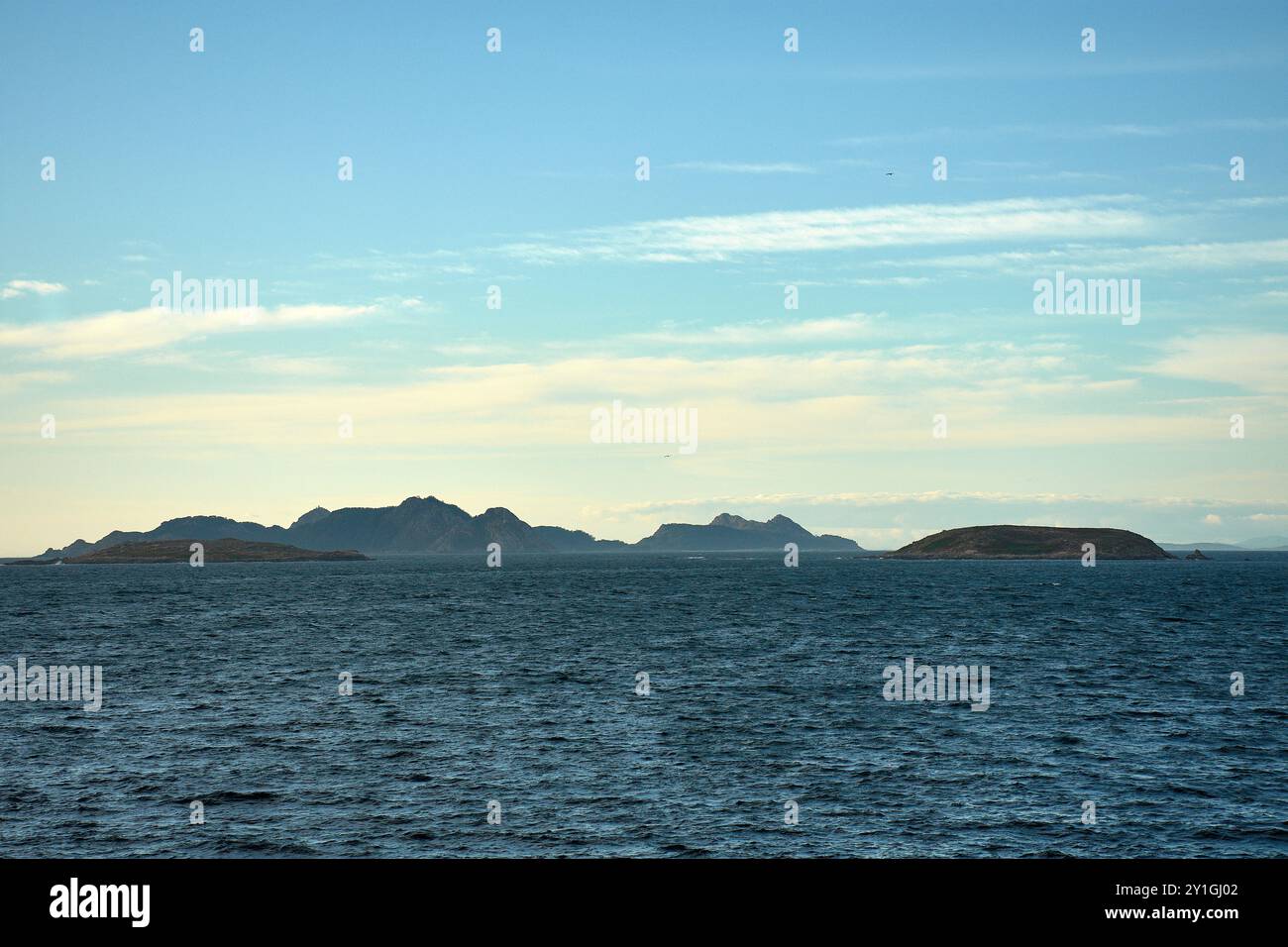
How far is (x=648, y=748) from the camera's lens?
1876 inches

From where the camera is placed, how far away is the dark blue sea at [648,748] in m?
34.9

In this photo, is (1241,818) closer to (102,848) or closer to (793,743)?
(793,743)

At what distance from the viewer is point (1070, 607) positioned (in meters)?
142

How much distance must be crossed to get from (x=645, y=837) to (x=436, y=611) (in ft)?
367

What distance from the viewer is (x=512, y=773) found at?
141 feet

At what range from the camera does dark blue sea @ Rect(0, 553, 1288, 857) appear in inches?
1375

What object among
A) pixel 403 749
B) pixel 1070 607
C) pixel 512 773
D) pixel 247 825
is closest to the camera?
pixel 247 825

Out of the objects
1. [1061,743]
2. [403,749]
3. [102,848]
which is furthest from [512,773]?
[1061,743]
